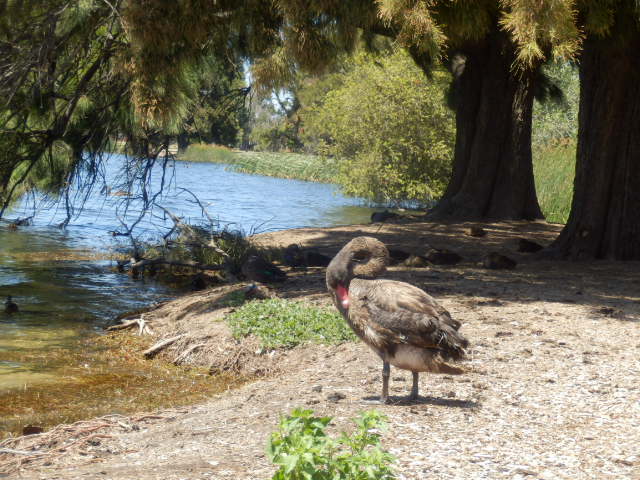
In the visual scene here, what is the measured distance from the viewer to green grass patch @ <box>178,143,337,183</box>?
1988 inches

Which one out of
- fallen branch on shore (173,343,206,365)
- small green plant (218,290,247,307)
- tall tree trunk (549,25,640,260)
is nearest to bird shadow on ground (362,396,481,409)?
fallen branch on shore (173,343,206,365)

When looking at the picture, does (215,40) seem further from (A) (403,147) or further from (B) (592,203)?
(A) (403,147)

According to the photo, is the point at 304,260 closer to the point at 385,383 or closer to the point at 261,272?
the point at 261,272

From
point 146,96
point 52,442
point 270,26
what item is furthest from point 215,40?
point 52,442

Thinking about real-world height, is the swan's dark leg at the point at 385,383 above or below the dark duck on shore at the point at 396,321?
below

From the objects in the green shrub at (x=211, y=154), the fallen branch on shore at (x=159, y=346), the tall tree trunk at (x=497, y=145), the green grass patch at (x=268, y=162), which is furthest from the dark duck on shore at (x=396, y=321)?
the green shrub at (x=211, y=154)

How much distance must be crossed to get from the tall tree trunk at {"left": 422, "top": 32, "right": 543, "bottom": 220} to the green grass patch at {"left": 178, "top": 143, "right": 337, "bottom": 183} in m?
28.4

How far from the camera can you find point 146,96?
961 centimetres

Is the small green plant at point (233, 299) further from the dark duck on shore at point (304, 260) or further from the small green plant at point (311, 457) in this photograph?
the small green plant at point (311, 457)

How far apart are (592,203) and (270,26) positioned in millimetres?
5842

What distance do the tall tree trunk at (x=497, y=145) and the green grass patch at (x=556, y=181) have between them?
14.8 feet

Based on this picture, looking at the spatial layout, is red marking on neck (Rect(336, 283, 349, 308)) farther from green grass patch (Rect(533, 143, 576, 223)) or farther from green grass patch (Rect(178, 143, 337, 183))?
green grass patch (Rect(178, 143, 337, 183))

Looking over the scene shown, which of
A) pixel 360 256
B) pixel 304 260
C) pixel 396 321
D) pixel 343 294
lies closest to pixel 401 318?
pixel 396 321

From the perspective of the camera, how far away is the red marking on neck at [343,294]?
5.69 meters
